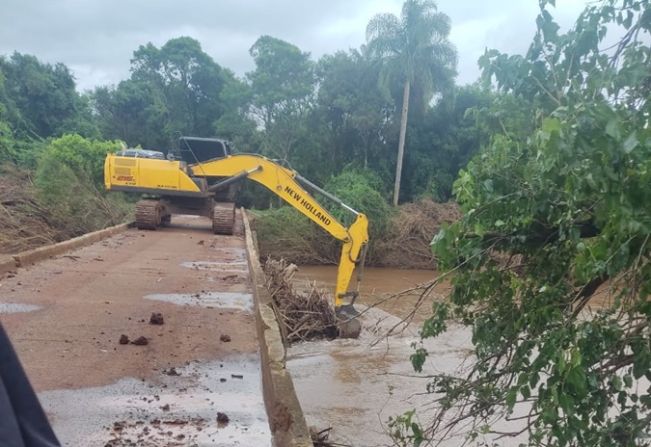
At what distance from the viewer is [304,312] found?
1470 cm

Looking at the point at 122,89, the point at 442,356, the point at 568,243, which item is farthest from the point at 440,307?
the point at 122,89

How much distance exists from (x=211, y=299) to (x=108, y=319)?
1895mm

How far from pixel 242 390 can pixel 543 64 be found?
11.3ft

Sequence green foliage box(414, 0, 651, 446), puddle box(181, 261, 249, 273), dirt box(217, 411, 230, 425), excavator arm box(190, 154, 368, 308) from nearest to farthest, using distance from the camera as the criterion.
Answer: green foliage box(414, 0, 651, 446)
dirt box(217, 411, 230, 425)
puddle box(181, 261, 249, 273)
excavator arm box(190, 154, 368, 308)

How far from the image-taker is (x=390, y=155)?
40.1 metres

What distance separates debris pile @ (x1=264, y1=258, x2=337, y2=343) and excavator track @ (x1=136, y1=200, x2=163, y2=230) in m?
5.73

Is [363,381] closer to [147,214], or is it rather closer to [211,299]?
[211,299]

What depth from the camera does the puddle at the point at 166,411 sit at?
4.24 meters

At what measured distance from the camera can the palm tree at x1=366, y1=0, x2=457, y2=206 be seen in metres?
34.5

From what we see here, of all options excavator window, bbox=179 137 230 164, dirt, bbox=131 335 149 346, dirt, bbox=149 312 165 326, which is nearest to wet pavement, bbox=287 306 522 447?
dirt, bbox=149 312 165 326

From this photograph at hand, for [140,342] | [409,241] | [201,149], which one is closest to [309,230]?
[409,241]

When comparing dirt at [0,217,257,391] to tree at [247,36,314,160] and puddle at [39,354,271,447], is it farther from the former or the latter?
tree at [247,36,314,160]

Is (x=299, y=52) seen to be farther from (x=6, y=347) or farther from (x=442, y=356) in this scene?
(x=6, y=347)

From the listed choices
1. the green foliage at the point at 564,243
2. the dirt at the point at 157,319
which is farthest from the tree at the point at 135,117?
the green foliage at the point at 564,243
